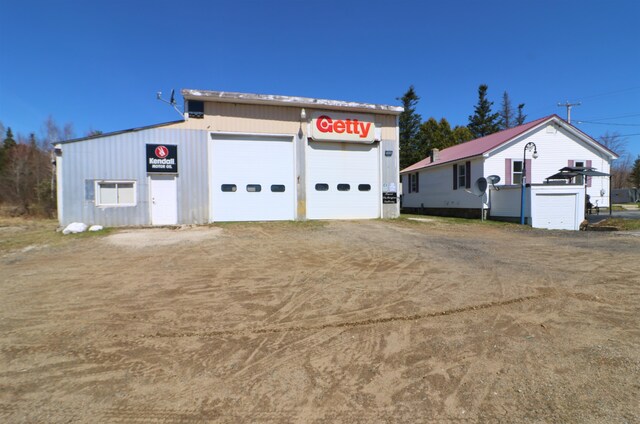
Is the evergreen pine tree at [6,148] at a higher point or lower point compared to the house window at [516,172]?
higher

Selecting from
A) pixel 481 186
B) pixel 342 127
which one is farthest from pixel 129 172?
pixel 481 186

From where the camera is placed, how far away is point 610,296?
516cm

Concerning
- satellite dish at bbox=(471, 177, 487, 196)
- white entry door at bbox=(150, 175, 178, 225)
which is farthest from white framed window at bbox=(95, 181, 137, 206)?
satellite dish at bbox=(471, 177, 487, 196)

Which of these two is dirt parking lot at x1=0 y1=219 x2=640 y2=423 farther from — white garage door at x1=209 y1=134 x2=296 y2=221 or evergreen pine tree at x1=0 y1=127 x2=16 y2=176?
evergreen pine tree at x1=0 y1=127 x2=16 y2=176

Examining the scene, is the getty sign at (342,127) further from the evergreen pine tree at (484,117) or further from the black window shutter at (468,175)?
the evergreen pine tree at (484,117)

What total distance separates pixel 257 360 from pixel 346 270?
3.91m

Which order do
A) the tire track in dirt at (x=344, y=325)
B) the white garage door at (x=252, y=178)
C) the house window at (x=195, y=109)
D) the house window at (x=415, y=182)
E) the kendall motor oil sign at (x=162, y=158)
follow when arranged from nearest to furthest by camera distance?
the tire track in dirt at (x=344, y=325), the kendall motor oil sign at (x=162, y=158), the house window at (x=195, y=109), the white garage door at (x=252, y=178), the house window at (x=415, y=182)

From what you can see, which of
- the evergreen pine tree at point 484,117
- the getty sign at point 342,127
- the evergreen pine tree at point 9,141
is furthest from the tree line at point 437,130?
the evergreen pine tree at point 9,141

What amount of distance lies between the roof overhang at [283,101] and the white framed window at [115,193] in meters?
4.78

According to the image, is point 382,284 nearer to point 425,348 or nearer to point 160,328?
point 425,348

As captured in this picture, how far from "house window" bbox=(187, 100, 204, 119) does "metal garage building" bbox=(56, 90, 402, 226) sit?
0.05 metres

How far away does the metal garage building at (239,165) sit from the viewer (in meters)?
14.8

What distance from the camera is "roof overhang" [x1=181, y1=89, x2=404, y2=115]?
1551cm

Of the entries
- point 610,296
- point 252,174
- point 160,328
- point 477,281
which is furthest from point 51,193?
point 610,296
